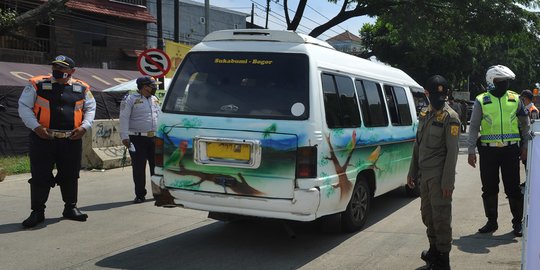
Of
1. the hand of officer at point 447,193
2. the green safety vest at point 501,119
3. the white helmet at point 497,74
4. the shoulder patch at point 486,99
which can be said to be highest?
the white helmet at point 497,74

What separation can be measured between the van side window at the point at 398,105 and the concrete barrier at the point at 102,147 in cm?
622

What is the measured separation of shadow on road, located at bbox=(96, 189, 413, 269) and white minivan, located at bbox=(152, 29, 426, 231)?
46 cm

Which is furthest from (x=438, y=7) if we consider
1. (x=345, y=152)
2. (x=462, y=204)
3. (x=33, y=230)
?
(x=33, y=230)

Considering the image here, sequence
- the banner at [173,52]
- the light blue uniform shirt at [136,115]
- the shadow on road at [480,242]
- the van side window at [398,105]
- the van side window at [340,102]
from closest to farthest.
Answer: the van side window at [340,102] → the shadow on road at [480,242] → the van side window at [398,105] → the light blue uniform shirt at [136,115] → the banner at [173,52]

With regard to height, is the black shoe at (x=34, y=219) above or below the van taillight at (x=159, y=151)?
below

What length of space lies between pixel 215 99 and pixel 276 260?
1.72 metres

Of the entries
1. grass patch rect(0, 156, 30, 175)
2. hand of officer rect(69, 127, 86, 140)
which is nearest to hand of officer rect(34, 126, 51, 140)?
hand of officer rect(69, 127, 86, 140)

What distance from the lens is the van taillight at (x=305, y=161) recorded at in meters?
4.78

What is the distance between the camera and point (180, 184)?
521 cm

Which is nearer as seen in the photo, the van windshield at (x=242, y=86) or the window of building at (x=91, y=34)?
the van windshield at (x=242, y=86)

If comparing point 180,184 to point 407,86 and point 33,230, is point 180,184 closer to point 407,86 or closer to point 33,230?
point 33,230

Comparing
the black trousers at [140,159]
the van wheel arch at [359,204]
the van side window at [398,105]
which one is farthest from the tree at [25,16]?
the van wheel arch at [359,204]

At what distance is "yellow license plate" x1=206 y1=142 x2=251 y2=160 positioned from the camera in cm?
490

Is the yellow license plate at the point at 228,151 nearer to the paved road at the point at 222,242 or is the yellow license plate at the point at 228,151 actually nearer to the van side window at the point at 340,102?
the van side window at the point at 340,102
